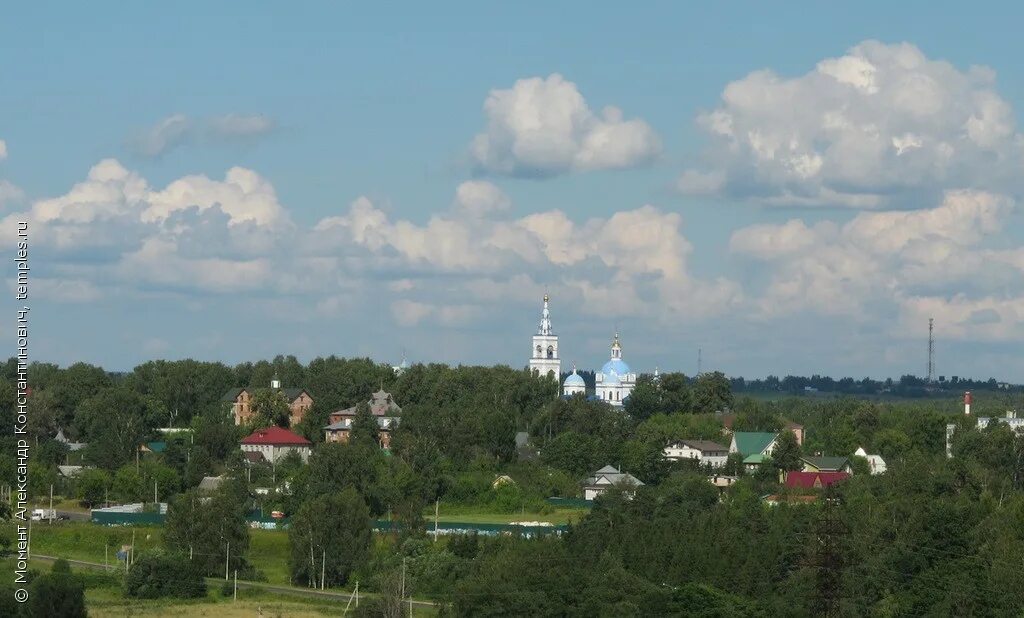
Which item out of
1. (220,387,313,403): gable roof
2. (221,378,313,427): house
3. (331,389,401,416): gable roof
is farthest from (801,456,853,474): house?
(220,387,313,403): gable roof

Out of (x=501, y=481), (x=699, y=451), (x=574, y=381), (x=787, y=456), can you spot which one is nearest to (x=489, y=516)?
(x=501, y=481)

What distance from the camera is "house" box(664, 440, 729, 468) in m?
110

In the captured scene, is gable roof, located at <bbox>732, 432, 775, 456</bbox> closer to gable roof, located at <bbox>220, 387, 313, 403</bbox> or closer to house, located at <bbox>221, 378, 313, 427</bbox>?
house, located at <bbox>221, 378, 313, 427</bbox>

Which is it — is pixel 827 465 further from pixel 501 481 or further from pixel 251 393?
pixel 251 393

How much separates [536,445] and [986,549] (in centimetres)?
5538

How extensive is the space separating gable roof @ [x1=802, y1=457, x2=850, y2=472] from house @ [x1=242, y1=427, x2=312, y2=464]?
1108 inches

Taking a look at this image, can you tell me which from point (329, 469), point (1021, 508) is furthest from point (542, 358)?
point (1021, 508)

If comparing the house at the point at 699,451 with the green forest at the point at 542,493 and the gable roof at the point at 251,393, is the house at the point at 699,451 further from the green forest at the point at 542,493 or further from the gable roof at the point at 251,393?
the gable roof at the point at 251,393

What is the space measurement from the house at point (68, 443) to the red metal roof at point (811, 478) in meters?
40.4

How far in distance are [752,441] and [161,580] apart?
5712 cm

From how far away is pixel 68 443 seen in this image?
111m

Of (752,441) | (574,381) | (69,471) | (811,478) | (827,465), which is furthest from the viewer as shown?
(574,381)

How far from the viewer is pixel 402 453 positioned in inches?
3725

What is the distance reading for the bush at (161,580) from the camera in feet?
201
